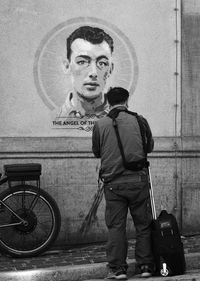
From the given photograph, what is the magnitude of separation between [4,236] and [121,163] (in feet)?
6.63

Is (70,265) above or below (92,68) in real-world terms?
below

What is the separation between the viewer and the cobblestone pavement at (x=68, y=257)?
699 centimetres

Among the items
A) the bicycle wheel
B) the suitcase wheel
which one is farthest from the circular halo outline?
the suitcase wheel

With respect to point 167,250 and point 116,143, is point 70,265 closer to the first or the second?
point 167,250

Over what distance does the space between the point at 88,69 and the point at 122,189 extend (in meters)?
2.51

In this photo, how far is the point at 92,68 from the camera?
27.5 feet

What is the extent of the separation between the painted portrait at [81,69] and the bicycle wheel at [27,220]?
1.05 m

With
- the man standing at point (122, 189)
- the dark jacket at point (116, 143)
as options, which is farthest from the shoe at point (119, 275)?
the dark jacket at point (116, 143)

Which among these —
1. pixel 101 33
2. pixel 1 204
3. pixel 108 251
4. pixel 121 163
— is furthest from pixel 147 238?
pixel 101 33

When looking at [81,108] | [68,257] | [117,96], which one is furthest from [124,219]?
[81,108]

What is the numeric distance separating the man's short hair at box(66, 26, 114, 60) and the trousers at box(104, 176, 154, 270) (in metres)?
2.55

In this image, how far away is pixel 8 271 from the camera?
665 centimetres

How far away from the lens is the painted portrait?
26.8ft

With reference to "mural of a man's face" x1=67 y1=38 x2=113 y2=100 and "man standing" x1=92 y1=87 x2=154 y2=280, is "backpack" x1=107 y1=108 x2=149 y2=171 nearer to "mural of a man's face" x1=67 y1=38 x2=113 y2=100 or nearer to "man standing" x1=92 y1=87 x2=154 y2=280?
"man standing" x1=92 y1=87 x2=154 y2=280
